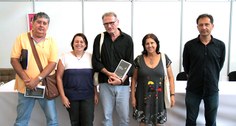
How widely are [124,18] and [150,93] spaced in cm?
262

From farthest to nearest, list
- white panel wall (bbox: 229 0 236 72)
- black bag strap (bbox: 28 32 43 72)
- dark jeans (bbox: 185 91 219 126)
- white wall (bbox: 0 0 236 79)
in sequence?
1. white panel wall (bbox: 229 0 236 72)
2. white wall (bbox: 0 0 236 79)
3. dark jeans (bbox: 185 91 219 126)
4. black bag strap (bbox: 28 32 43 72)

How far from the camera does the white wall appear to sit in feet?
15.1

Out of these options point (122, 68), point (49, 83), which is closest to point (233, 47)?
point (122, 68)

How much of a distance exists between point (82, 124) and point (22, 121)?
1.82 feet

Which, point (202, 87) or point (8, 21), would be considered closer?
point (202, 87)

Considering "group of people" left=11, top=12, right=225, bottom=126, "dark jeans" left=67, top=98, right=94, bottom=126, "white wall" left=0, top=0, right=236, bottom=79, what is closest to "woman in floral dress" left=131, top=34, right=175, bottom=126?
"group of people" left=11, top=12, right=225, bottom=126

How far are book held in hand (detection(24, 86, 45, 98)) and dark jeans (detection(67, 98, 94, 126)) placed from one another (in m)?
0.28

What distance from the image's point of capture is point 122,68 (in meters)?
2.31

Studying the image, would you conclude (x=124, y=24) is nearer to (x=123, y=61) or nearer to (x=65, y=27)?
(x=65, y=27)

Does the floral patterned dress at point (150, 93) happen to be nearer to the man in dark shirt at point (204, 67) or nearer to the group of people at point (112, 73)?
the group of people at point (112, 73)

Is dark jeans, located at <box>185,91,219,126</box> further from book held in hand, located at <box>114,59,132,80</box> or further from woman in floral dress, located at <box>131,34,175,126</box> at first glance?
book held in hand, located at <box>114,59,132,80</box>

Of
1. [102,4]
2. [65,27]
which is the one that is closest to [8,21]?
[65,27]

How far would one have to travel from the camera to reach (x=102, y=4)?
4.62 metres

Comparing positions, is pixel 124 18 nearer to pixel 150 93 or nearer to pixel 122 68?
pixel 122 68
